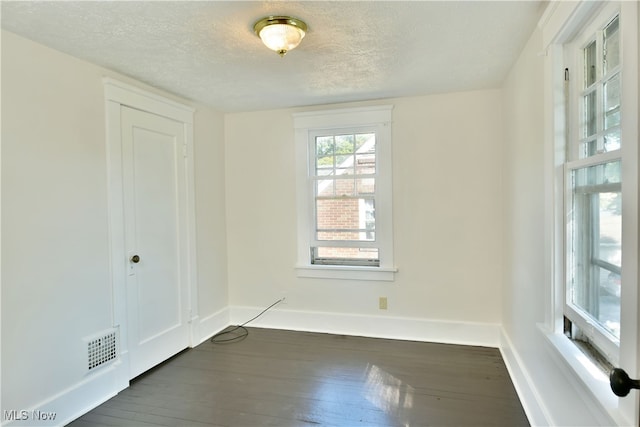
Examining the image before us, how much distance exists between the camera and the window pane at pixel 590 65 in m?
1.47

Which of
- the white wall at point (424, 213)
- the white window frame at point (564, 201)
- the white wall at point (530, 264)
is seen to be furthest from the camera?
the white wall at point (424, 213)

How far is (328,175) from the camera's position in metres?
3.66

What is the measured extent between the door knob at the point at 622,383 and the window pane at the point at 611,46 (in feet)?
3.57

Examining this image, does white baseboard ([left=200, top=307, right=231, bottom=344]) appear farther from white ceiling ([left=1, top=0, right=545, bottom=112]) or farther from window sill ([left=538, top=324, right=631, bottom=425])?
window sill ([left=538, top=324, right=631, bottom=425])

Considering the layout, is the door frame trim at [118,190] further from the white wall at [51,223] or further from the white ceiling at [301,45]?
the white ceiling at [301,45]

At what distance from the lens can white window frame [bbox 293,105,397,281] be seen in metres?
3.43

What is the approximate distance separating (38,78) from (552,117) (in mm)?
2896

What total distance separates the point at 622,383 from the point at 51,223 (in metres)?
2.78

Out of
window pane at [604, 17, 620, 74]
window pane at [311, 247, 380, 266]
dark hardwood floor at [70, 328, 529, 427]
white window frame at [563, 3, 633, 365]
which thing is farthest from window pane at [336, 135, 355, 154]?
window pane at [604, 17, 620, 74]

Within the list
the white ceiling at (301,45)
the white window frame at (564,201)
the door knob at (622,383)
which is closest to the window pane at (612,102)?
the white window frame at (564,201)

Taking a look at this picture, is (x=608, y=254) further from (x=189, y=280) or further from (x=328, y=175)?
(x=189, y=280)

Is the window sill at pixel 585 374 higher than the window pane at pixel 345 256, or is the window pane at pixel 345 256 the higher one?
the window pane at pixel 345 256

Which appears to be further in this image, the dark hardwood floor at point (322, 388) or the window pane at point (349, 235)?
the window pane at point (349, 235)

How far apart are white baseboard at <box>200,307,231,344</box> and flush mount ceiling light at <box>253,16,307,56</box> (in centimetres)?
276
